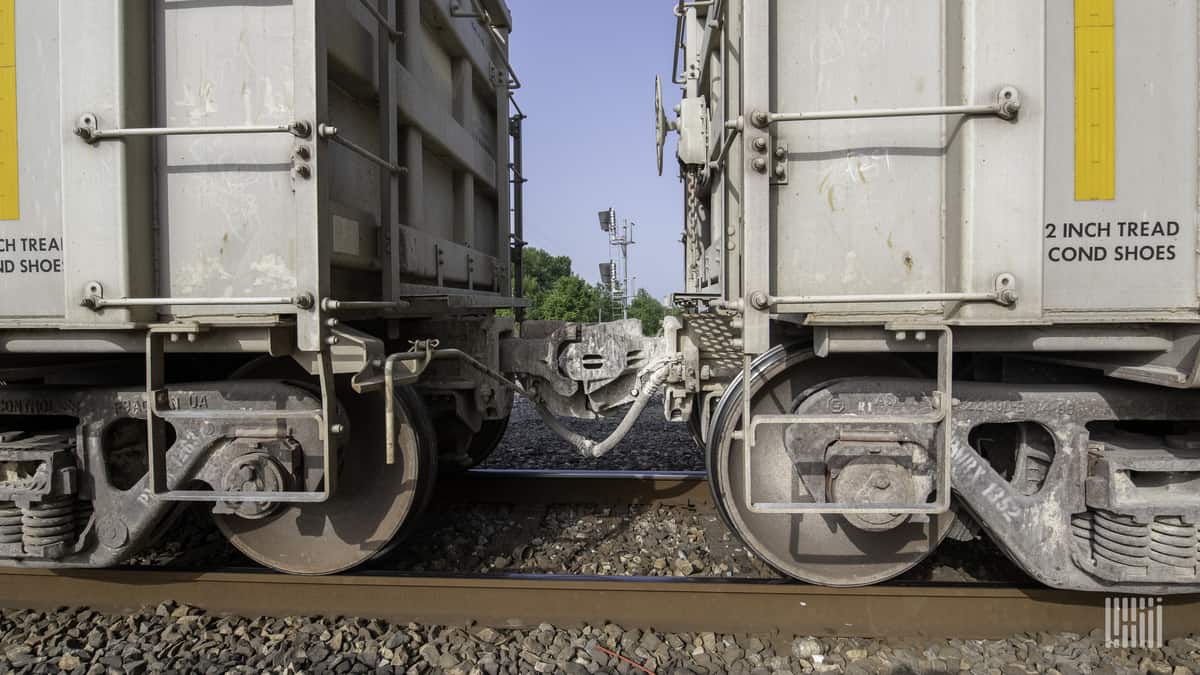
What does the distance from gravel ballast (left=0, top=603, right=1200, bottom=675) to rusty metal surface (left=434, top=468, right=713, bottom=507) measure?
173cm

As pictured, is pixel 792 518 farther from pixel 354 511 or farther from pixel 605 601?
pixel 354 511

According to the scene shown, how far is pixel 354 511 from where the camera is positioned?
358 cm

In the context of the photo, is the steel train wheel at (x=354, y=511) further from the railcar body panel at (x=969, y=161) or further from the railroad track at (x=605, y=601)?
the railcar body panel at (x=969, y=161)

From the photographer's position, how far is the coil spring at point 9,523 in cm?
319

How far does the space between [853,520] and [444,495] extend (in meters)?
3.29

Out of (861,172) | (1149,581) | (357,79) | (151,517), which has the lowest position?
(1149,581)

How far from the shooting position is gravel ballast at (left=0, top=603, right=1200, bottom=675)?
2.94 metres

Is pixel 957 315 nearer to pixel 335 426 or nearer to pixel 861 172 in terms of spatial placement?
pixel 861 172

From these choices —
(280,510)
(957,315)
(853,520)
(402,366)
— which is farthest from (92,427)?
(957,315)

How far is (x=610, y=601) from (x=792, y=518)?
1.08 metres

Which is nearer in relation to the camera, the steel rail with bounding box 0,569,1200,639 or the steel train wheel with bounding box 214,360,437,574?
the steel rail with bounding box 0,569,1200,639

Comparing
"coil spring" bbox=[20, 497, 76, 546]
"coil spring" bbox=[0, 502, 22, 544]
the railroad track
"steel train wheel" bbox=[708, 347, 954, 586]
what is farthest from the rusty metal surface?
"coil spring" bbox=[0, 502, 22, 544]

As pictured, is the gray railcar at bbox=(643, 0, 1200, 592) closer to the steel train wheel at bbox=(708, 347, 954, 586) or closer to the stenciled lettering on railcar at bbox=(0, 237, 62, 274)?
the steel train wheel at bbox=(708, 347, 954, 586)

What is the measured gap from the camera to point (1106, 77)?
2566 millimetres
